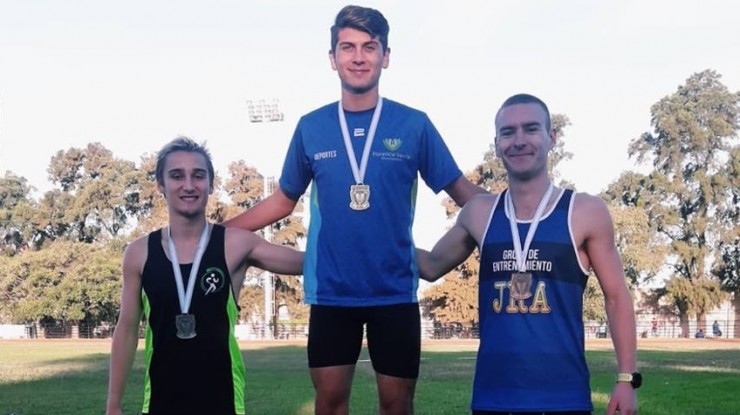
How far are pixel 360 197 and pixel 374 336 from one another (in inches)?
29.2

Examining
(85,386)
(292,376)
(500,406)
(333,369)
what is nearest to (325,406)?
(333,369)

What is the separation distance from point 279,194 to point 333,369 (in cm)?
110

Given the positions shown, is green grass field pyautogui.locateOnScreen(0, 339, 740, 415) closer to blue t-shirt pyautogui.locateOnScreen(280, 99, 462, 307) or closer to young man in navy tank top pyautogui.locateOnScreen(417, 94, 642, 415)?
blue t-shirt pyautogui.locateOnScreen(280, 99, 462, 307)

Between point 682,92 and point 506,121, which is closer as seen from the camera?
point 506,121

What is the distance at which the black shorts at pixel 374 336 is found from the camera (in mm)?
4996

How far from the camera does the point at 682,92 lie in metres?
60.3

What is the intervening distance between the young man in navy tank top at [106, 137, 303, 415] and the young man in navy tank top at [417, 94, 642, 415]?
4.10ft

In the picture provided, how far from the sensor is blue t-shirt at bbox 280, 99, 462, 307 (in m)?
4.95

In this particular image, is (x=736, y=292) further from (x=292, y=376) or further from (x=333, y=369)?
(x=333, y=369)

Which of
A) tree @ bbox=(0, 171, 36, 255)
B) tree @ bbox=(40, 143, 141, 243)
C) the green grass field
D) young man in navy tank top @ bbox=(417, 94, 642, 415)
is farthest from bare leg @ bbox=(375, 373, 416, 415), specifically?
tree @ bbox=(0, 171, 36, 255)

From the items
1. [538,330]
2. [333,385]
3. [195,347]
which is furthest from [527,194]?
[195,347]

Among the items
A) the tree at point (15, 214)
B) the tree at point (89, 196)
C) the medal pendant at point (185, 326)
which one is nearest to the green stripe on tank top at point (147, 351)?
the medal pendant at point (185, 326)

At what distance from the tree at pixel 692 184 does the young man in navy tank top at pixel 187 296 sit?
184ft

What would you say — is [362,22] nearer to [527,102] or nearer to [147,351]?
[527,102]
